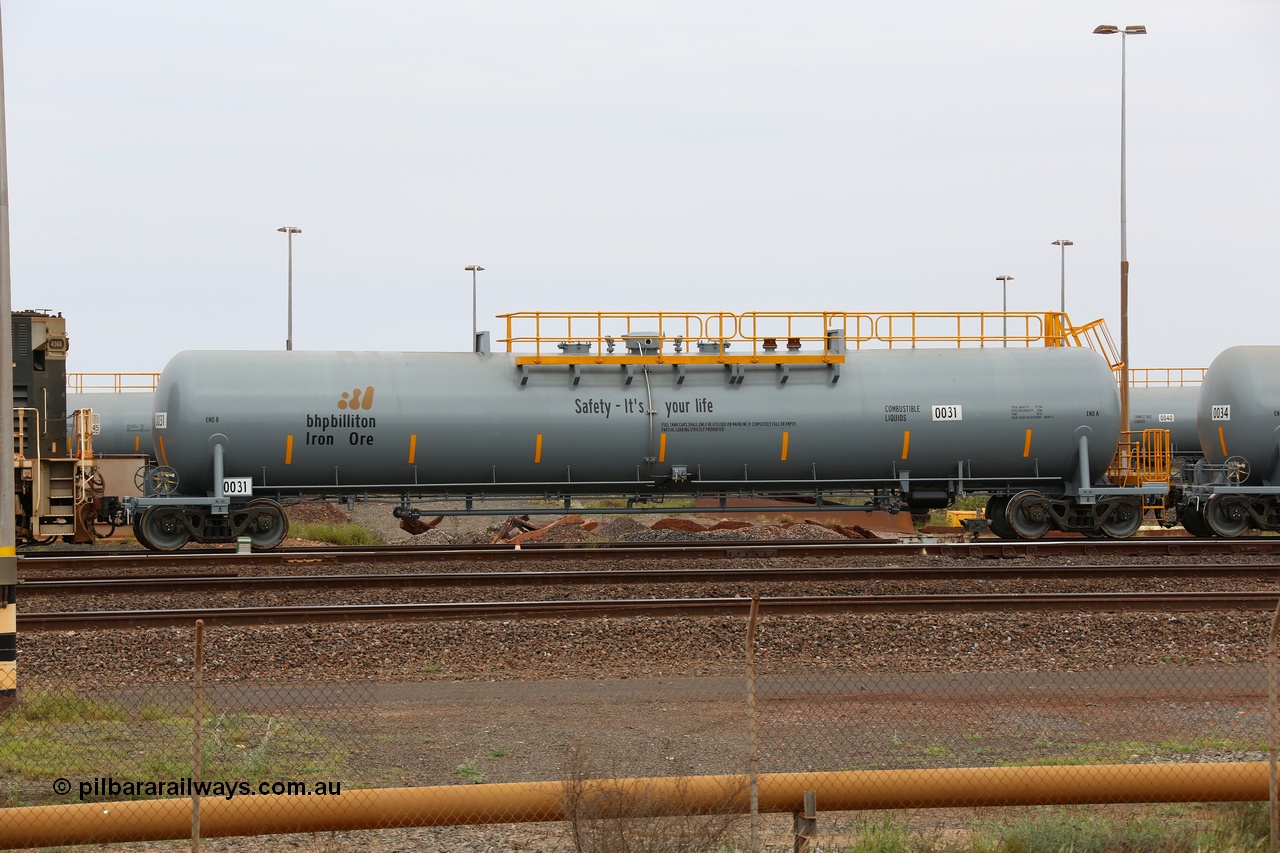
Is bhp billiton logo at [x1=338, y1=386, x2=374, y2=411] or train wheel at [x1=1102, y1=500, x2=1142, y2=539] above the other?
bhp billiton logo at [x1=338, y1=386, x2=374, y2=411]

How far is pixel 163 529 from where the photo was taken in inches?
787

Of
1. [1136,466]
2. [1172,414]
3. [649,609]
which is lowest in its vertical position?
[649,609]

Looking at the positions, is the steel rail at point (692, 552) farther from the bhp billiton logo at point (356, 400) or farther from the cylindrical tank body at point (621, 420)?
the bhp billiton logo at point (356, 400)

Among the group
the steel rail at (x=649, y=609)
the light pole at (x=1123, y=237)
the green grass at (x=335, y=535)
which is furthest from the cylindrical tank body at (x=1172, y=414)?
the green grass at (x=335, y=535)

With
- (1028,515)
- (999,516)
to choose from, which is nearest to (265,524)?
(999,516)

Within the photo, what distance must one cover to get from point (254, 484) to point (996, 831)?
16386 mm

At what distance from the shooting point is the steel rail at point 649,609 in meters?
12.6

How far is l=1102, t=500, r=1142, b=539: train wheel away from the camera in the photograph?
21.9 meters

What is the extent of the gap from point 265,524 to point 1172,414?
84.1ft

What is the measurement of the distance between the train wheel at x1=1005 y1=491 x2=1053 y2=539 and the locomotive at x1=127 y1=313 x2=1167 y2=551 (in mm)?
39

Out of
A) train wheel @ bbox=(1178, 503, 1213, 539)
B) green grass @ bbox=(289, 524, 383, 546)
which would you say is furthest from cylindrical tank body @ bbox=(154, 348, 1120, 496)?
green grass @ bbox=(289, 524, 383, 546)

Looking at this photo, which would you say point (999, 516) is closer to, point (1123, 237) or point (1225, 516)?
point (1225, 516)

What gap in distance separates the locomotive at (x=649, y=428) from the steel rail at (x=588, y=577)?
349 centimetres

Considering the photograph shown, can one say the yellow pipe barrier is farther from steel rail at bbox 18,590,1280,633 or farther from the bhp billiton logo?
the bhp billiton logo
